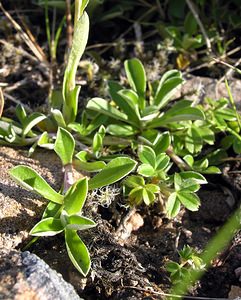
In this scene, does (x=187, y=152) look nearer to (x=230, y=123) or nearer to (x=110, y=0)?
(x=230, y=123)

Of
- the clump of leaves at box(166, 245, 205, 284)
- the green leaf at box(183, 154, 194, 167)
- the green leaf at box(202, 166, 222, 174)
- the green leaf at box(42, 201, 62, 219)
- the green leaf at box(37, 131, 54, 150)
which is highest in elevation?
the green leaf at box(37, 131, 54, 150)

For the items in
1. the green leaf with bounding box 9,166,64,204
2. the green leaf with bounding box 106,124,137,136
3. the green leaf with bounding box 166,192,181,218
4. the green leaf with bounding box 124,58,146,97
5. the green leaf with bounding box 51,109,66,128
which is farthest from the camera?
the green leaf with bounding box 124,58,146,97

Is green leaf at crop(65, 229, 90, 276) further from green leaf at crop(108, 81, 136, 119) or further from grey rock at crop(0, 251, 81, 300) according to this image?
green leaf at crop(108, 81, 136, 119)

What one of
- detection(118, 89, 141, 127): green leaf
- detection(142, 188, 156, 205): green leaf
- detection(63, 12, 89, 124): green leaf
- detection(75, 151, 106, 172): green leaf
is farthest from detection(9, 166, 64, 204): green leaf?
detection(118, 89, 141, 127): green leaf

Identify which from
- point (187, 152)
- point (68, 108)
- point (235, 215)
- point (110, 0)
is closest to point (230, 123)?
point (187, 152)

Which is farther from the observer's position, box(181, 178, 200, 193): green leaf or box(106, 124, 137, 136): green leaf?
box(106, 124, 137, 136): green leaf

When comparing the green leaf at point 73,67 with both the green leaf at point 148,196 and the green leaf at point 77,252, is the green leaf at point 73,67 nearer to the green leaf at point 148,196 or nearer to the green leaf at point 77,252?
the green leaf at point 148,196

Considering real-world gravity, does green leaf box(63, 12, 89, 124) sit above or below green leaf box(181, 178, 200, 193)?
above

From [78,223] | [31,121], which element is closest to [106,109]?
[31,121]
